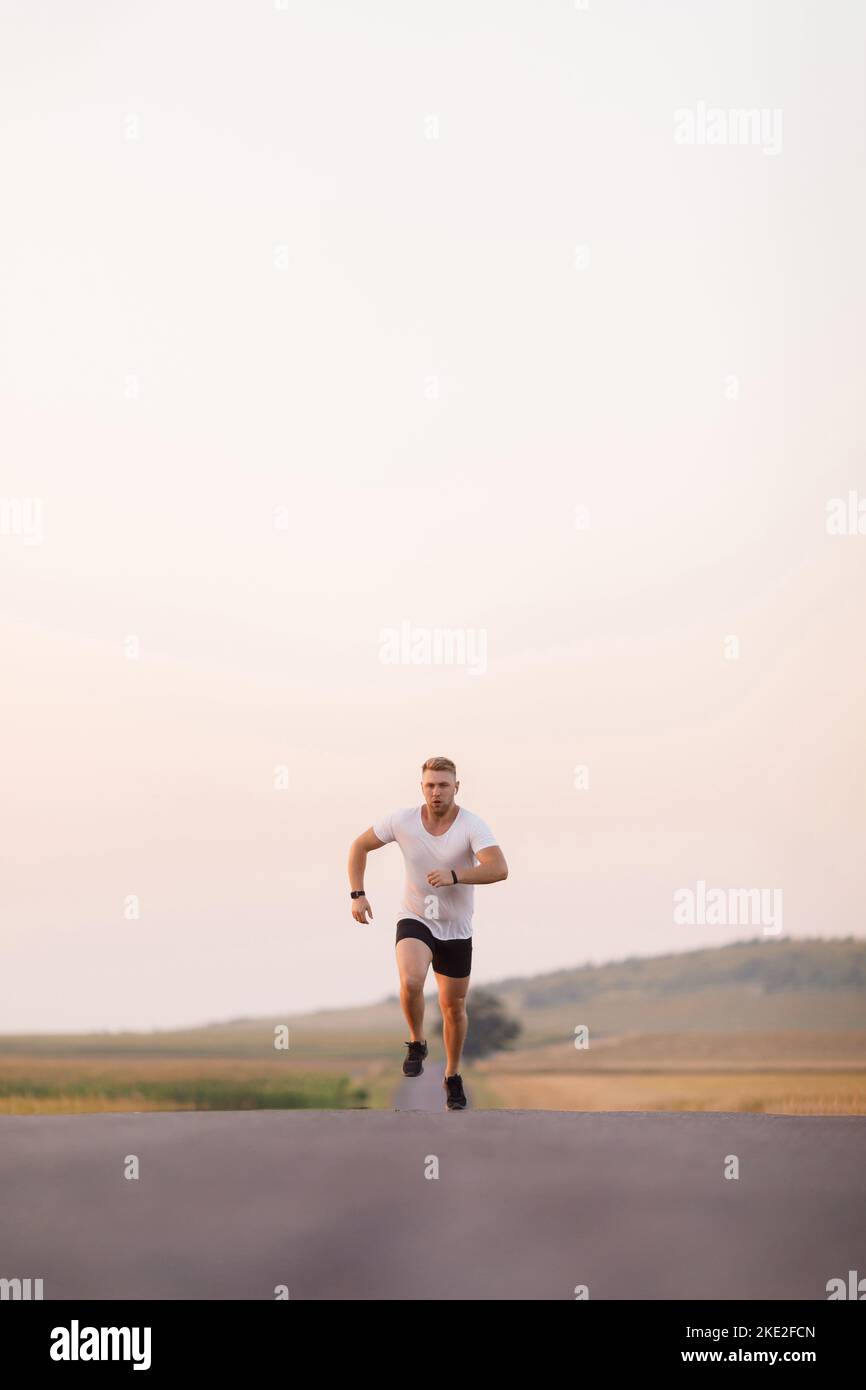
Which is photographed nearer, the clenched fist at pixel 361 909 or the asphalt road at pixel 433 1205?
the asphalt road at pixel 433 1205

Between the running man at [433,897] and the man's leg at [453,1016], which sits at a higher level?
the running man at [433,897]

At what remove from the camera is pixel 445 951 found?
764 cm

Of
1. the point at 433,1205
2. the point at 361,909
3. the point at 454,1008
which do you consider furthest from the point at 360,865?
the point at 433,1205

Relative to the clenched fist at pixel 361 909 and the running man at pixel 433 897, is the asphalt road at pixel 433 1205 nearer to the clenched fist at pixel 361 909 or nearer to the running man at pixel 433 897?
the running man at pixel 433 897

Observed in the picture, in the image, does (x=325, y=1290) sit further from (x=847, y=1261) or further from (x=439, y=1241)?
(x=847, y=1261)

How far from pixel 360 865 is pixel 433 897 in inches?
17.1

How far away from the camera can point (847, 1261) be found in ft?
18.3

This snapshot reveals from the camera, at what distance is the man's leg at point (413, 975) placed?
7613mm

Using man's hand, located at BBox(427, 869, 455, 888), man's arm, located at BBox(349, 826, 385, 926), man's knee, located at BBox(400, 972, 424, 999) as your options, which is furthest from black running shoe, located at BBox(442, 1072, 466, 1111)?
man's hand, located at BBox(427, 869, 455, 888)

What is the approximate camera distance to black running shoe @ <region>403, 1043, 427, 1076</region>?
7660 mm

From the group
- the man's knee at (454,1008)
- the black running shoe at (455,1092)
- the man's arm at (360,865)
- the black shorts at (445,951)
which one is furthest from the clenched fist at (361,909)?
the black running shoe at (455,1092)

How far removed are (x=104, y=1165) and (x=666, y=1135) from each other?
2.92m

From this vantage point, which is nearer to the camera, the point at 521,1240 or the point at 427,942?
the point at 521,1240

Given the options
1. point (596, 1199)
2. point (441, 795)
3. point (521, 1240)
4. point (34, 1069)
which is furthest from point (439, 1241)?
point (34, 1069)
